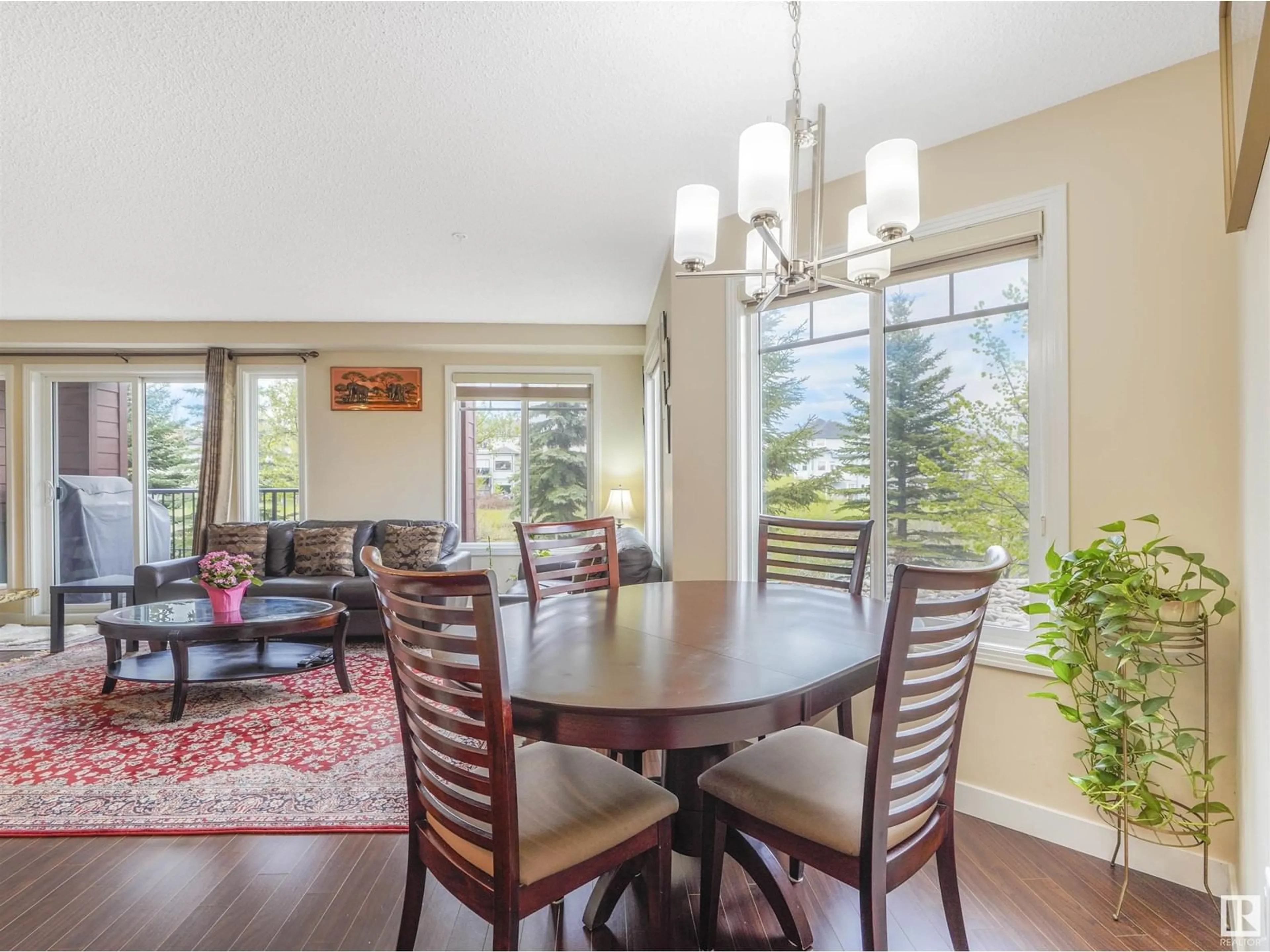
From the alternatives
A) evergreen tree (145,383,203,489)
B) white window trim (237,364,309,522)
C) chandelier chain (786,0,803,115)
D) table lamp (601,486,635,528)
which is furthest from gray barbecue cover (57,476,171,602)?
chandelier chain (786,0,803,115)

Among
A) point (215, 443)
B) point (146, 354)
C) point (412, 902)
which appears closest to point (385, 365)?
point (215, 443)

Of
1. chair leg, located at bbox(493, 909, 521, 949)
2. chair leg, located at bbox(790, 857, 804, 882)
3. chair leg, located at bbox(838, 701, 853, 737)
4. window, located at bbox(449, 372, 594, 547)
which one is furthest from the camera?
window, located at bbox(449, 372, 594, 547)

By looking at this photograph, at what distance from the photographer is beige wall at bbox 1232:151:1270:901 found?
3.78ft

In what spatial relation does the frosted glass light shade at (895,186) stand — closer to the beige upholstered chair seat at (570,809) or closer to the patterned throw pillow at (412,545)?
the beige upholstered chair seat at (570,809)

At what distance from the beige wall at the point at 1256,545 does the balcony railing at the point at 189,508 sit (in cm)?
597


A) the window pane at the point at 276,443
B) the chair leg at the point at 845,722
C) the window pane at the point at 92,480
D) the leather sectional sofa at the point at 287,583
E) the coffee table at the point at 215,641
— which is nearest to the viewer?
the chair leg at the point at 845,722

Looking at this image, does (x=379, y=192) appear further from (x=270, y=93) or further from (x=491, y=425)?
(x=491, y=425)

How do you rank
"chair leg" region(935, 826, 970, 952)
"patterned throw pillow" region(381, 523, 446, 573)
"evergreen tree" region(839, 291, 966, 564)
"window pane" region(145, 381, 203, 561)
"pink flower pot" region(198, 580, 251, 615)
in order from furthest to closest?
Result: "window pane" region(145, 381, 203, 561) < "patterned throw pillow" region(381, 523, 446, 573) < "pink flower pot" region(198, 580, 251, 615) < "evergreen tree" region(839, 291, 966, 564) < "chair leg" region(935, 826, 970, 952)

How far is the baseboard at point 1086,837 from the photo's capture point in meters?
1.78

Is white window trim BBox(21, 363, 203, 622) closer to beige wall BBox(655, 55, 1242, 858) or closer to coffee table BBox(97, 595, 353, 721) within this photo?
coffee table BBox(97, 595, 353, 721)

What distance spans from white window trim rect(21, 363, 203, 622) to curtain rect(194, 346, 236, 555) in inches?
10.0

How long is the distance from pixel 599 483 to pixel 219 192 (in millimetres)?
3492

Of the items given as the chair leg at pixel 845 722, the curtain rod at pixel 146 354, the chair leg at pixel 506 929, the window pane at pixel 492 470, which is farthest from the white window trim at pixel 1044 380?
the curtain rod at pixel 146 354

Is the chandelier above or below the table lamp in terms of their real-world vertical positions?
above
